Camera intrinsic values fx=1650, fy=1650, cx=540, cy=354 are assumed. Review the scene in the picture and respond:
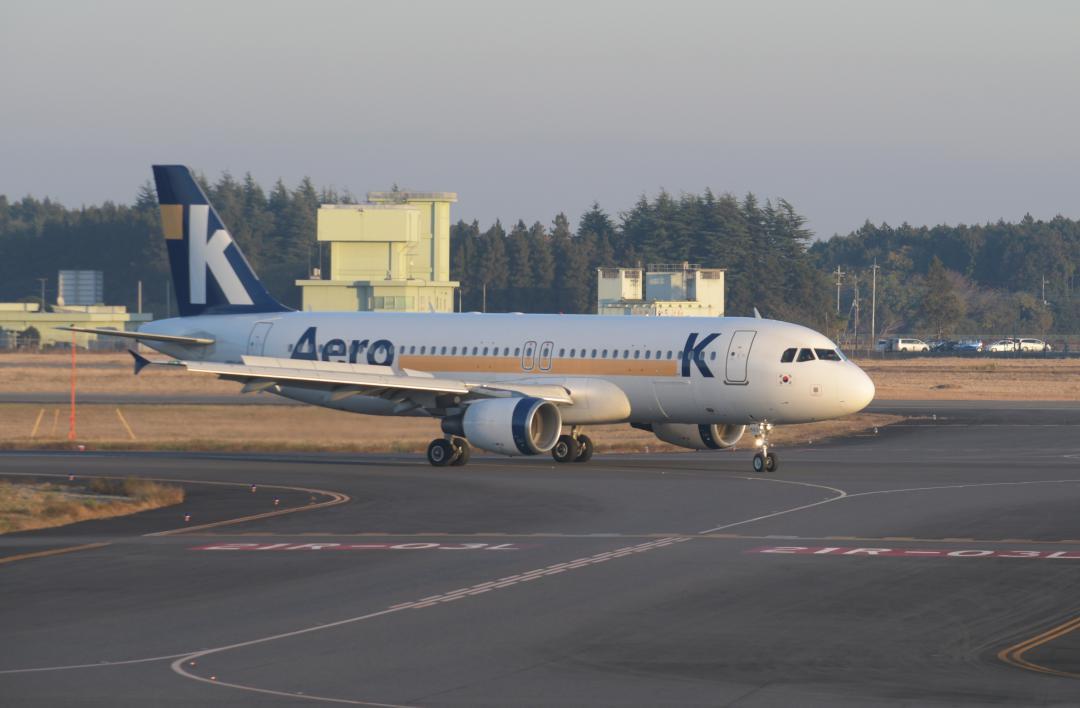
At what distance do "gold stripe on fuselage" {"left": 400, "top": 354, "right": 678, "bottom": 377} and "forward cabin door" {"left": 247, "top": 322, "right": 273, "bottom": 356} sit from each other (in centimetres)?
520

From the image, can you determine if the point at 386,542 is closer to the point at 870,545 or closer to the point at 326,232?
the point at 870,545

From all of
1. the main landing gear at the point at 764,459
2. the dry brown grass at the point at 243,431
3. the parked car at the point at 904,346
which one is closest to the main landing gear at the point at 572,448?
the main landing gear at the point at 764,459

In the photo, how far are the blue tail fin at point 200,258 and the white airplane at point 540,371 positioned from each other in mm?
1107

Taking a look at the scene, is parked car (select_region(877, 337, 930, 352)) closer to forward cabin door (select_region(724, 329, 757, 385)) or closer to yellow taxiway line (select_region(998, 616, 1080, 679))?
forward cabin door (select_region(724, 329, 757, 385))

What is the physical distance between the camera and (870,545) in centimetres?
2897

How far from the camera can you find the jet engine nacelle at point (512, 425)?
44.4 m

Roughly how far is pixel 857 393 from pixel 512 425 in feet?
30.8

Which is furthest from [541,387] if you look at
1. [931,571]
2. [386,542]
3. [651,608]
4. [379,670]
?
[379,670]

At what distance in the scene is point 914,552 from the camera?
28000 millimetres

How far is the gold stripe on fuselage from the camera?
152ft

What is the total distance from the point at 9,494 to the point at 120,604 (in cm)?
1429

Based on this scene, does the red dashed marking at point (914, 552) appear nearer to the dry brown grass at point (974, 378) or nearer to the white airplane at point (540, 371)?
the white airplane at point (540, 371)

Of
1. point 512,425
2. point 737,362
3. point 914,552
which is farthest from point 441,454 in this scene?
point 914,552

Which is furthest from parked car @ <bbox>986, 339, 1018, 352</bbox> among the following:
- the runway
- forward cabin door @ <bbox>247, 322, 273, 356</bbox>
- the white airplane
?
the runway
